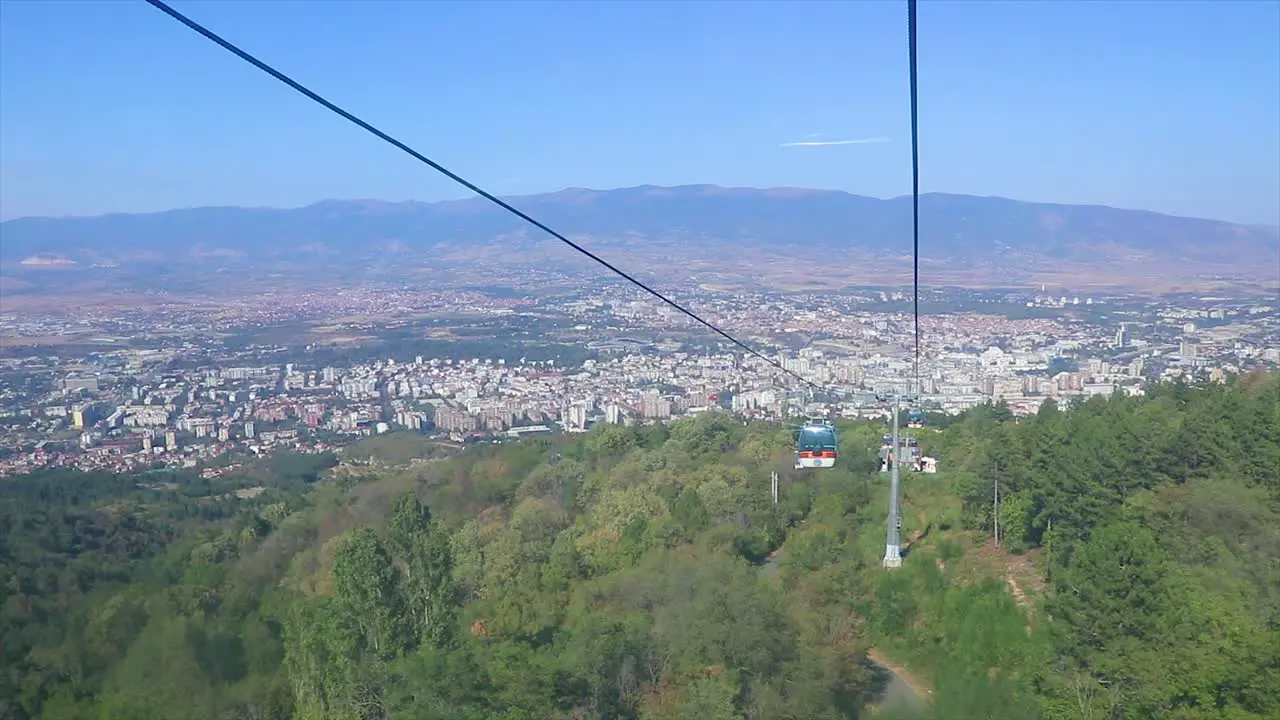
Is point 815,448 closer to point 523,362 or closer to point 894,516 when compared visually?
point 894,516

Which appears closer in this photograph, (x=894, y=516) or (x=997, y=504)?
(x=894, y=516)

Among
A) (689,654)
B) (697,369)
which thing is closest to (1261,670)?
(689,654)

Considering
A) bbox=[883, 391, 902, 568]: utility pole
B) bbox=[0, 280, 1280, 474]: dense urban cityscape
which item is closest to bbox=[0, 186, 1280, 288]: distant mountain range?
bbox=[0, 280, 1280, 474]: dense urban cityscape

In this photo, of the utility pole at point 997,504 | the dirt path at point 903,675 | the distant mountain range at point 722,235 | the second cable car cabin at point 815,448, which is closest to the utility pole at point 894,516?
the second cable car cabin at point 815,448

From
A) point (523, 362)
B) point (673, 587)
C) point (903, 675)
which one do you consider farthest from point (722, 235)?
point (903, 675)

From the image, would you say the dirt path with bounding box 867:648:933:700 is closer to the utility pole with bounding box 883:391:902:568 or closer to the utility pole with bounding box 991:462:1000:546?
the utility pole with bounding box 883:391:902:568

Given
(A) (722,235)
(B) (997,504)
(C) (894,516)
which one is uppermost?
(A) (722,235)

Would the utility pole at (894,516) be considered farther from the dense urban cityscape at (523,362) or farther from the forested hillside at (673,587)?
the dense urban cityscape at (523,362)
